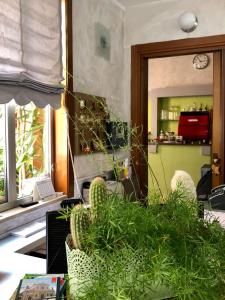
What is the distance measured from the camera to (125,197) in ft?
2.72

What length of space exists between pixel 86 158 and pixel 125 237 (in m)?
1.95

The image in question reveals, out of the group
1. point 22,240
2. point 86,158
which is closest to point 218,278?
point 22,240

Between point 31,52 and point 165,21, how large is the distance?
165cm

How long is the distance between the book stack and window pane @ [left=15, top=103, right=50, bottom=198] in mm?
1105

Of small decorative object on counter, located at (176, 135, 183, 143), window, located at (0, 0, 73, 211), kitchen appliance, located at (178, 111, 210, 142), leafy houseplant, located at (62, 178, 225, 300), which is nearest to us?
leafy houseplant, located at (62, 178, 225, 300)

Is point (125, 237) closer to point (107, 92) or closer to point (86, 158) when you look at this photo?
point (86, 158)

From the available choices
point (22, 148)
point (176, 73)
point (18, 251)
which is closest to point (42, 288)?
point (18, 251)

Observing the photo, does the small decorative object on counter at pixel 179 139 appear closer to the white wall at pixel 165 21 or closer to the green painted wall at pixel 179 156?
the green painted wall at pixel 179 156

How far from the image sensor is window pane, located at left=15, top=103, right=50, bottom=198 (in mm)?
2139

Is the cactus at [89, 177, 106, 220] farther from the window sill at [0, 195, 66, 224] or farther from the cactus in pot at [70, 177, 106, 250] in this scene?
the window sill at [0, 195, 66, 224]

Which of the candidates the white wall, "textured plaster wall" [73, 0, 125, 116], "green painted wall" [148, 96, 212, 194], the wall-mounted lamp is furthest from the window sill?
"green painted wall" [148, 96, 212, 194]

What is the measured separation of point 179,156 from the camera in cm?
505

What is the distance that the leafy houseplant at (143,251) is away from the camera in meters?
0.62

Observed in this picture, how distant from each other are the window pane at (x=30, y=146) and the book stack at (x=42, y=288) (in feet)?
3.62
